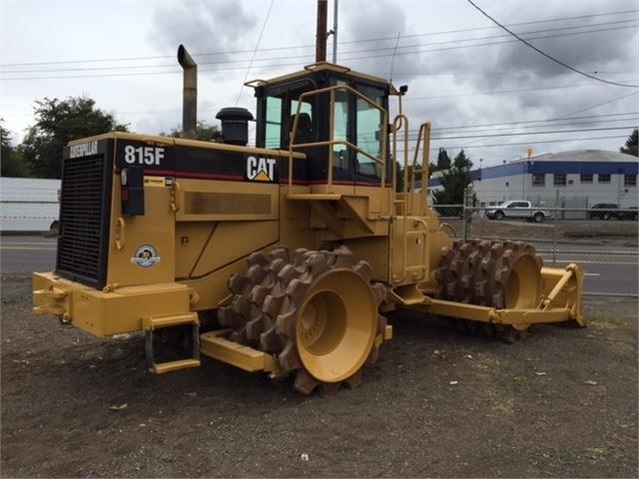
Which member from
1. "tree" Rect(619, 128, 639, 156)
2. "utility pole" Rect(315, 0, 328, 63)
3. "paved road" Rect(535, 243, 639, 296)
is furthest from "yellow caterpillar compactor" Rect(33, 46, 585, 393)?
"tree" Rect(619, 128, 639, 156)

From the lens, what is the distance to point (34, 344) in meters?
6.91

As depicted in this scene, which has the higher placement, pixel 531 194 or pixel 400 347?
pixel 531 194

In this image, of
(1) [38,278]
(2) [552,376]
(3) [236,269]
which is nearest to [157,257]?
(3) [236,269]

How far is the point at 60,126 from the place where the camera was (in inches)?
1858

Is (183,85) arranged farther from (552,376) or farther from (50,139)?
(50,139)

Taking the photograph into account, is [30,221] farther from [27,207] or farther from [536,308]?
[536,308]

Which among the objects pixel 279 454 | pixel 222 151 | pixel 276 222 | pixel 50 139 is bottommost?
pixel 279 454

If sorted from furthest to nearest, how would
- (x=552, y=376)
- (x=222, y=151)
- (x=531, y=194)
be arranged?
(x=531, y=194) < (x=552, y=376) < (x=222, y=151)

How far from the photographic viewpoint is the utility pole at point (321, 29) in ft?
55.1

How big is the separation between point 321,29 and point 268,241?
1237 cm

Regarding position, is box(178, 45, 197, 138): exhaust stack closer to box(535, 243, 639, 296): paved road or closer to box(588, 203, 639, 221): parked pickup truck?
box(535, 243, 639, 296): paved road

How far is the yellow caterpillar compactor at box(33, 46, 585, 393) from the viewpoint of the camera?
15.7 feet

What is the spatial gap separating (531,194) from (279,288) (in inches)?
2250

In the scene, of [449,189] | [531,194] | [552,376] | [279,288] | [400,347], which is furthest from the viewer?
[531,194]
